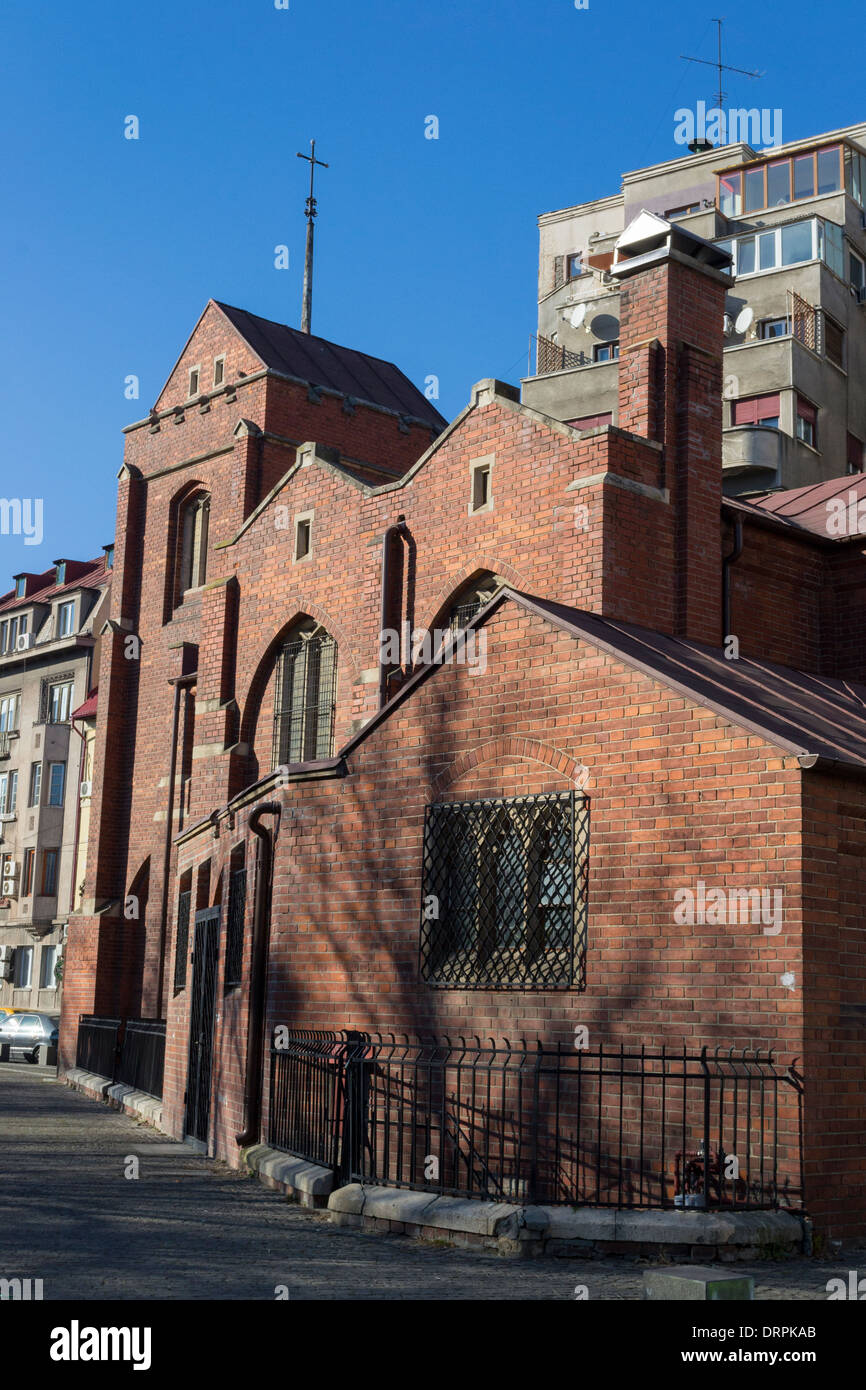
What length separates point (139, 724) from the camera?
30.4m

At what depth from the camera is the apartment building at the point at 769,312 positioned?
36969 mm

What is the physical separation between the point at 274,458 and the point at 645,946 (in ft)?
60.9

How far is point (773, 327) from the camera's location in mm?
39656

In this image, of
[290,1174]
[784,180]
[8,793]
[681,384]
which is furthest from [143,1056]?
[784,180]

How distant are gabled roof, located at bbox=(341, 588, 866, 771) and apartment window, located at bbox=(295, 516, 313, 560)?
9.73m

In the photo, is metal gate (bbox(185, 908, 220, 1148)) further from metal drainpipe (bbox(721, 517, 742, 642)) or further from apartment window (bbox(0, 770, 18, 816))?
apartment window (bbox(0, 770, 18, 816))

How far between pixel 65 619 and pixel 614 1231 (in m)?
45.4

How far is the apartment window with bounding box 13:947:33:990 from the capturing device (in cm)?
4969

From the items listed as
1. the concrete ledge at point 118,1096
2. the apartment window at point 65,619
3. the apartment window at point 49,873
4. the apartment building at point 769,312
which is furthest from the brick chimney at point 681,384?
the apartment window at point 49,873

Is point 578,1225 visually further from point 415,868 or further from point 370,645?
point 370,645

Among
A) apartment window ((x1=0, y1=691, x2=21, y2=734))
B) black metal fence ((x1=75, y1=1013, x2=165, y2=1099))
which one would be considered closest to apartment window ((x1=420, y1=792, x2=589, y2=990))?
Result: black metal fence ((x1=75, y1=1013, x2=165, y2=1099))

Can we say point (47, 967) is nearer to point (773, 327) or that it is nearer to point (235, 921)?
point (773, 327)

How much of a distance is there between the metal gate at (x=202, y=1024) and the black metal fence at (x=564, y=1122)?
3.63 metres

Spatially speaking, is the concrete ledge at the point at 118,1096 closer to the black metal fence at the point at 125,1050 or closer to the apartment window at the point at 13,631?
the black metal fence at the point at 125,1050
